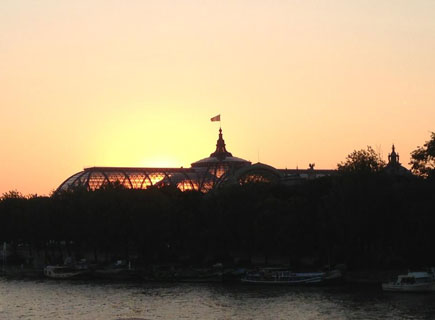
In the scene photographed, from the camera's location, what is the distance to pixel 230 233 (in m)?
144

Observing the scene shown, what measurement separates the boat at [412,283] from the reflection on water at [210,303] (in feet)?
6.56

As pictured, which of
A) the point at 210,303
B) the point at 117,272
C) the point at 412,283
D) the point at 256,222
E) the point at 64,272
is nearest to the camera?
the point at 210,303

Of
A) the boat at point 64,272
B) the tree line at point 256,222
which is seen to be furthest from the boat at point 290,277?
the boat at point 64,272

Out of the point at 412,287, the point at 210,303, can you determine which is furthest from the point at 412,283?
the point at 210,303

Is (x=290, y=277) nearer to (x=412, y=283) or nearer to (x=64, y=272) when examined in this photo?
(x=412, y=283)

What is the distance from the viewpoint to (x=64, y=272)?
14650 centimetres

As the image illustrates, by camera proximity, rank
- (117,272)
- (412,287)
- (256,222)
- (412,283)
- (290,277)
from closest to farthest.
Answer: (412,287) → (412,283) → (290,277) → (256,222) → (117,272)

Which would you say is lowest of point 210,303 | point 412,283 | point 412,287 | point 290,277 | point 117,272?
point 210,303

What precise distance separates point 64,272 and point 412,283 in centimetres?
5784

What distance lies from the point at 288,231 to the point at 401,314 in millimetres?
45243

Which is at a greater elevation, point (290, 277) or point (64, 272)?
point (64, 272)

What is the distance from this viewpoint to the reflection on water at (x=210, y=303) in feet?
297

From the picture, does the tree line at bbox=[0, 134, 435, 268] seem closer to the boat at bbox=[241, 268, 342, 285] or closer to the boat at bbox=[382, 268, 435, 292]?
the boat at bbox=[241, 268, 342, 285]

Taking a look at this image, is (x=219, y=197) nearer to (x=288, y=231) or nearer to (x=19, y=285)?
(x=288, y=231)
